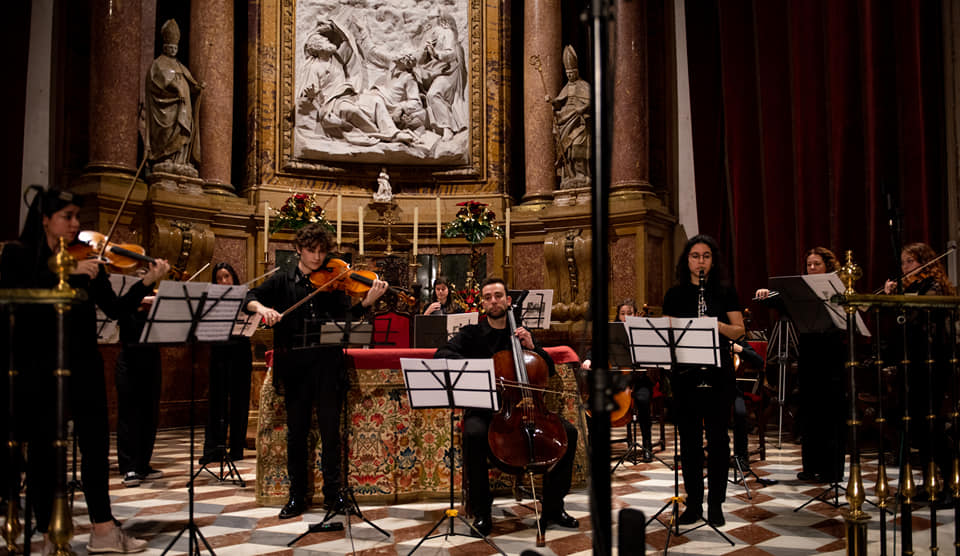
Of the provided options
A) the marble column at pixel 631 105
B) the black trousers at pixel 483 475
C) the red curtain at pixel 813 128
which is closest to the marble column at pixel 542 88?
the marble column at pixel 631 105

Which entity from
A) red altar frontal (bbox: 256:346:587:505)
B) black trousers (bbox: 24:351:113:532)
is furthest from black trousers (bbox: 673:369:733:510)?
black trousers (bbox: 24:351:113:532)

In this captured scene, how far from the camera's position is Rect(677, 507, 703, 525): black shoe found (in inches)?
168

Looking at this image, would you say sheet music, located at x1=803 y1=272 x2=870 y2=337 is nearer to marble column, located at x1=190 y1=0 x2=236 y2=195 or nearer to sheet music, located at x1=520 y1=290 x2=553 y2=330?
sheet music, located at x1=520 y1=290 x2=553 y2=330

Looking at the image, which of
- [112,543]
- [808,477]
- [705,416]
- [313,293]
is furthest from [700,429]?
[112,543]

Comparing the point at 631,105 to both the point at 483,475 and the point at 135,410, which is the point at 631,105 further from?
the point at 135,410

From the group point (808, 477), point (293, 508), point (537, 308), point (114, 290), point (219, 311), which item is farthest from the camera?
point (537, 308)

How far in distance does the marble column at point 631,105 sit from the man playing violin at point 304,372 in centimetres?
510

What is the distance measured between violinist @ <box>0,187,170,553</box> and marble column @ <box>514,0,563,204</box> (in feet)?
20.4

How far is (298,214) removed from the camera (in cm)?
840

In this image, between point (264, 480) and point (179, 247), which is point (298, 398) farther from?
point (179, 247)

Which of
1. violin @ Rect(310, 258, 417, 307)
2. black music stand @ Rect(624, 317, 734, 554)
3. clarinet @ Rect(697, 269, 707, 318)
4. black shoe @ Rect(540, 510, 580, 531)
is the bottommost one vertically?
black shoe @ Rect(540, 510, 580, 531)

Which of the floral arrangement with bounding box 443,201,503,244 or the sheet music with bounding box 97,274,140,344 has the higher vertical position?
the floral arrangement with bounding box 443,201,503,244

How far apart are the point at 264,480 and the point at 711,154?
6.38 meters

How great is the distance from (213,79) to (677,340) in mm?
6713
